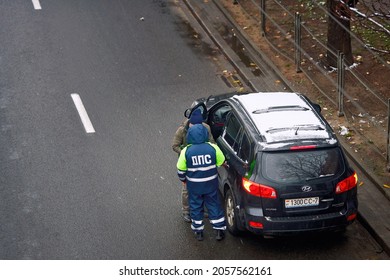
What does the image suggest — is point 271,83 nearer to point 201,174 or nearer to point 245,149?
point 245,149

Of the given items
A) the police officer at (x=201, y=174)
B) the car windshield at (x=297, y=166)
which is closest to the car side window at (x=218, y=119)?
the police officer at (x=201, y=174)

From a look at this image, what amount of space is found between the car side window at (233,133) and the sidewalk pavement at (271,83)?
223 centimetres

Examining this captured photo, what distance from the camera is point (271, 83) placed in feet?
60.1

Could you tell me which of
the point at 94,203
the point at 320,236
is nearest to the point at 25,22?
the point at 94,203

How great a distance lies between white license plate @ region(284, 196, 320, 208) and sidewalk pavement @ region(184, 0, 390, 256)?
1.44 meters

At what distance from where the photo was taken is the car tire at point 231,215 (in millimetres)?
12750

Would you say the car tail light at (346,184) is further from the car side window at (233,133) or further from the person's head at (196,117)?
the person's head at (196,117)

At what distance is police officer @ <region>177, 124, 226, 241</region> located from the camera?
12.5 meters

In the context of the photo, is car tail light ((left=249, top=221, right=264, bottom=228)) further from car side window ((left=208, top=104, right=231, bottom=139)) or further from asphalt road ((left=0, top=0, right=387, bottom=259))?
car side window ((left=208, top=104, right=231, bottom=139))

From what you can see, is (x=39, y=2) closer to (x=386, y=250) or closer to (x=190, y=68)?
(x=190, y=68)

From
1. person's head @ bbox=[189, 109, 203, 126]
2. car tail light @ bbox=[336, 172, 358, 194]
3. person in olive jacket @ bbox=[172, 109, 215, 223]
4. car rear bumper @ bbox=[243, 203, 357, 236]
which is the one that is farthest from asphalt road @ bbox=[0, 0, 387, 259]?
person's head @ bbox=[189, 109, 203, 126]

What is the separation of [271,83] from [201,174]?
618 cm

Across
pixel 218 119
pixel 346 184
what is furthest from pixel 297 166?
pixel 218 119

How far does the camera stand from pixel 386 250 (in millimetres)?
12758
